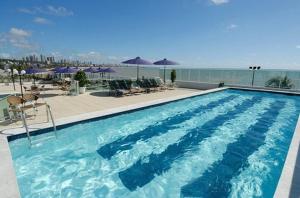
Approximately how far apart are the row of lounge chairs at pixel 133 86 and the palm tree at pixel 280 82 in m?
8.29

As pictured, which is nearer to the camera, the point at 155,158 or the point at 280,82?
the point at 155,158

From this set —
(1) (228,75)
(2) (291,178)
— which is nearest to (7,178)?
(2) (291,178)

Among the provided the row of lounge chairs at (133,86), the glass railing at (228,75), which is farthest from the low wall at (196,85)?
the row of lounge chairs at (133,86)

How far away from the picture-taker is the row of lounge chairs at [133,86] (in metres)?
10.2

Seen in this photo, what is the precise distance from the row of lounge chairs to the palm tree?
8291 millimetres

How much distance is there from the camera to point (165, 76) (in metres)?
16.5

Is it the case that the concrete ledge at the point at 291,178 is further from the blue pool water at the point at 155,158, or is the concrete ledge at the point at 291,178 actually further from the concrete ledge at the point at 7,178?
the concrete ledge at the point at 7,178

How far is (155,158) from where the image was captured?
4.32 meters

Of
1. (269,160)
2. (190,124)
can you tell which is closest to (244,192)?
(269,160)

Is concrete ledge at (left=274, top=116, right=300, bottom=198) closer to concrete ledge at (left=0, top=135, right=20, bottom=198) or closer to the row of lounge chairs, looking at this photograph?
concrete ledge at (left=0, top=135, right=20, bottom=198)

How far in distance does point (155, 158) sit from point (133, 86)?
7402 millimetres

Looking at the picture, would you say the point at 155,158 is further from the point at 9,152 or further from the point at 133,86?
the point at 133,86

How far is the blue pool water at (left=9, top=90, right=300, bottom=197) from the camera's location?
3.31 m

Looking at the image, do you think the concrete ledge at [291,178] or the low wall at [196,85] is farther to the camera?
the low wall at [196,85]
